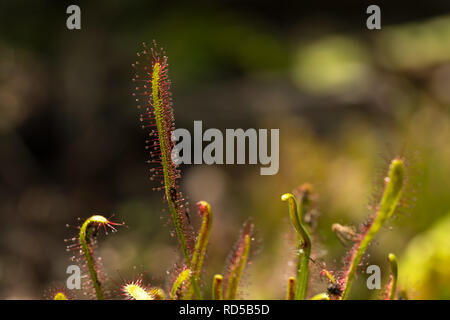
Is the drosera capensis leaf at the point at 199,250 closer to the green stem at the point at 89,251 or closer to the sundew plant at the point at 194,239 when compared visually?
the sundew plant at the point at 194,239

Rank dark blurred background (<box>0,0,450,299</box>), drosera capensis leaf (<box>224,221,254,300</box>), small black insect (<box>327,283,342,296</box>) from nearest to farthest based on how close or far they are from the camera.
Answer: small black insect (<box>327,283,342,296</box>) → drosera capensis leaf (<box>224,221,254,300</box>) → dark blurred background (<box>0,0,450,299</box>)

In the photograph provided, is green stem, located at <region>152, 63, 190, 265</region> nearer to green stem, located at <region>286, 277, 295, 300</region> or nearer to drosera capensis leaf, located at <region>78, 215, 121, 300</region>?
drosera capensis leaf, located at <region>78, 215, 121, 300</region>

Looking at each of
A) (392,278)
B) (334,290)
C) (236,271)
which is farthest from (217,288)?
(392,278)

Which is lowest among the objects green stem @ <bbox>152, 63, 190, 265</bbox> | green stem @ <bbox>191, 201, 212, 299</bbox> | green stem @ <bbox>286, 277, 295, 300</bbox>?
green stem @ <bbox>286, 277, 295, 300</bbox>

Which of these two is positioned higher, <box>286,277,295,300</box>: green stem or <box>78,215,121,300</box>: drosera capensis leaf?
<box>78,215,121,300</box>: drosera capensis leaf

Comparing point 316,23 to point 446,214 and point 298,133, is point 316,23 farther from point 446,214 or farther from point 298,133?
point 446,214

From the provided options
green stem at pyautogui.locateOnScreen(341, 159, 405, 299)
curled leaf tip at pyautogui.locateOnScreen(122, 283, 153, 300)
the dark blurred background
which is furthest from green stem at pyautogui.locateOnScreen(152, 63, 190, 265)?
the dark blurred background

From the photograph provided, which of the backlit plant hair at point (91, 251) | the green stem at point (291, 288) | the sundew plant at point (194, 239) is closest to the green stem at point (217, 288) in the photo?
the sundew plant at point (194, 239)
